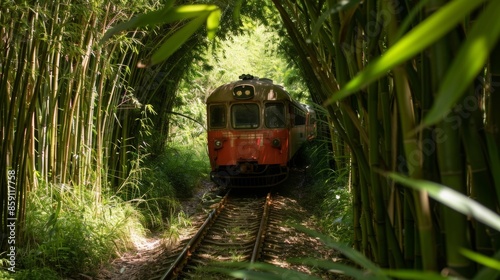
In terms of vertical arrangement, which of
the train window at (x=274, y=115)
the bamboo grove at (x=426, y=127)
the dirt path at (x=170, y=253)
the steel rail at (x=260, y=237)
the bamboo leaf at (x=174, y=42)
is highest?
the train window at (x=274, y=115)

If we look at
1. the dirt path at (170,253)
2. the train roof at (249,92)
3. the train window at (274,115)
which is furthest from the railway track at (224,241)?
the train roof at (249,92)

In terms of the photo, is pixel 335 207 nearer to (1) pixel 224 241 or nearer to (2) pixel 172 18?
(1) pixel 224 241

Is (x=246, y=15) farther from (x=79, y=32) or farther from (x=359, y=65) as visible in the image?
(x=359, y=65)

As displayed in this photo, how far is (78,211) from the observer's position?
493cm

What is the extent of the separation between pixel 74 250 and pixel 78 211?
0.53 metres

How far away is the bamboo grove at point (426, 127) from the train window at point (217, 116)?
8.00 metres

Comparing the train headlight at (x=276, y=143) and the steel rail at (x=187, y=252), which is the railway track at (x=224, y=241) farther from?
the train headlight at (x=276, y=143)

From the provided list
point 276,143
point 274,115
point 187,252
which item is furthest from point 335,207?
point 274,115

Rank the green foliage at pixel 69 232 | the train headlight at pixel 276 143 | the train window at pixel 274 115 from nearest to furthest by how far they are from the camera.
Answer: the green foliage at pixel 69 232 < the train headlight at pixel 276 143 < the train window at pixel 274 115

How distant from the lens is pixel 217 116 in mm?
9406

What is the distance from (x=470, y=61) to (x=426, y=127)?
0.53 m

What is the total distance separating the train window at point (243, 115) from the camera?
9273 mm

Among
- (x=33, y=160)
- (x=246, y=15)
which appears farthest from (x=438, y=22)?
(x=246, y=15)

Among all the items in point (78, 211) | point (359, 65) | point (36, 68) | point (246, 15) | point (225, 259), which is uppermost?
point (246, 15)
